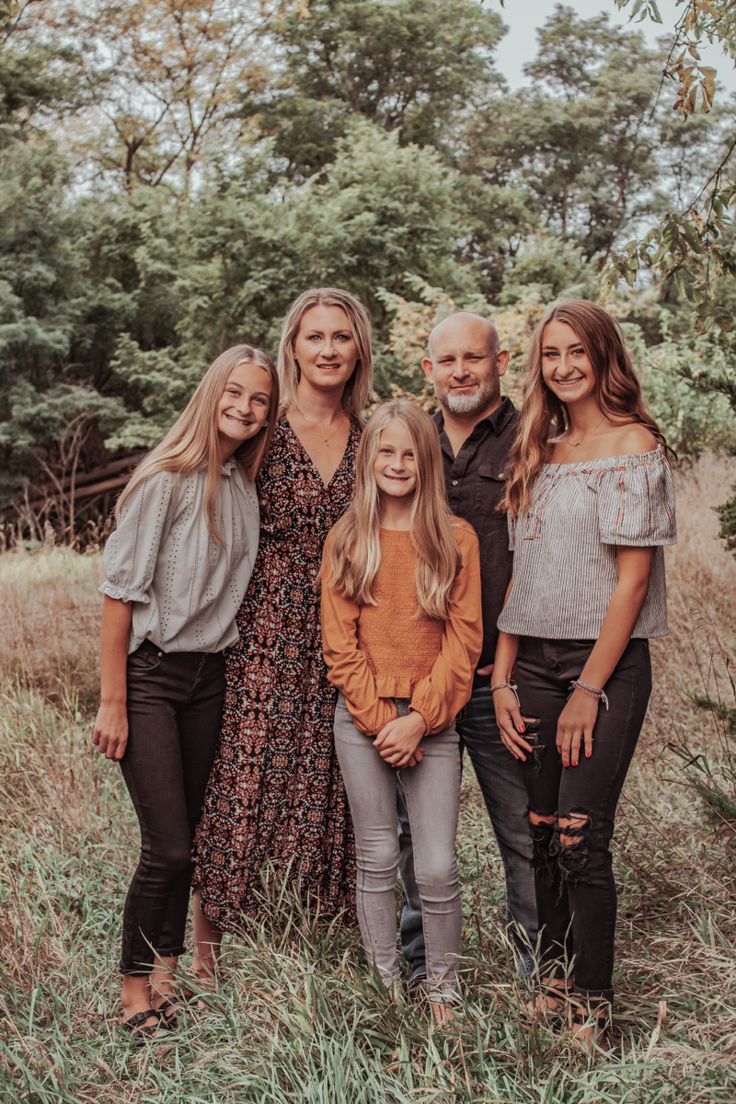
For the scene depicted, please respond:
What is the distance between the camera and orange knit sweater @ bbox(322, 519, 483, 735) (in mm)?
2693

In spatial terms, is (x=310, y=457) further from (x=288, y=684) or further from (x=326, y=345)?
(x=288, y=684)

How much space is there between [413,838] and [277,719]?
516 mm

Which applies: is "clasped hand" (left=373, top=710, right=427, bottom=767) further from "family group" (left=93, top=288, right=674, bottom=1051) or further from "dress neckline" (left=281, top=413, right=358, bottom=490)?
"dress neckline" (left=281, top=413, right=358, bottom=490)

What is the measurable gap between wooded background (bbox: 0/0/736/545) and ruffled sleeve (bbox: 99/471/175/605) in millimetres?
6747

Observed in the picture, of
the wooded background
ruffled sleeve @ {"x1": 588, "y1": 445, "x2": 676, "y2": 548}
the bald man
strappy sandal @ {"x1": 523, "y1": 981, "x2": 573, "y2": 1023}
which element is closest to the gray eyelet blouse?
the bald man

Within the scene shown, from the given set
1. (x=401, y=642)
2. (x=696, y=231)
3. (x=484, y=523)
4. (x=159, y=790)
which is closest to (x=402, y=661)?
(x=401, y=642)

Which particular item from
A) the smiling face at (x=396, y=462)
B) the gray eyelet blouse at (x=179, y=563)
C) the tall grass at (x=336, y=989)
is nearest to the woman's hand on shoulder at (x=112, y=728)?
the gray eyelet blouse at (x=179, y=563)

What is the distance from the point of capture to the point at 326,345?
2.97 metres

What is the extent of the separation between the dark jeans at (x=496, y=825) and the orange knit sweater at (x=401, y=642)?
0.67 feet

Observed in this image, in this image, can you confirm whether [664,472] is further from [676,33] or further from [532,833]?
[676,33]

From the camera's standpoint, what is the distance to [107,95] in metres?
17.5

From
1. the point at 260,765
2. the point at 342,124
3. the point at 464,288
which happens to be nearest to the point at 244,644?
the point at 260,765

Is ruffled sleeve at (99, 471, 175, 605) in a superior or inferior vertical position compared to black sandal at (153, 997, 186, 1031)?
superior

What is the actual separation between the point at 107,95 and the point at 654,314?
1019 centimetres
